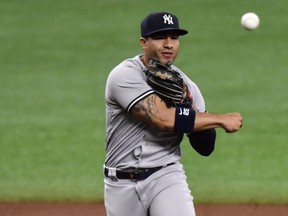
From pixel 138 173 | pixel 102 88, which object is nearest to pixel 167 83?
pixel 138 173

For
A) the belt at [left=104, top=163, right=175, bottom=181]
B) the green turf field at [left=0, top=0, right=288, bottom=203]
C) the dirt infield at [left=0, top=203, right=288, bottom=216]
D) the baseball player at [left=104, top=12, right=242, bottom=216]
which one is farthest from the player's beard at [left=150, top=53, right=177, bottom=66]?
the green turf field at [left=0, top=0, right=288, bottom=203]

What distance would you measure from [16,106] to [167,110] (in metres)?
6.53

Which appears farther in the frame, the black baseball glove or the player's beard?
the player's beard

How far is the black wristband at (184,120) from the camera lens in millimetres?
5883

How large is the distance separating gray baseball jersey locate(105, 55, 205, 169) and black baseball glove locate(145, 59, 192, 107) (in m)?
0.06

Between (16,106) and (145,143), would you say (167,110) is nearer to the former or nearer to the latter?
(145,143)

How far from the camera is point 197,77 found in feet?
42.5

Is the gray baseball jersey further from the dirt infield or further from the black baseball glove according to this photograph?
the dirt infield

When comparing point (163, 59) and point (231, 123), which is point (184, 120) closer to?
point (231, 123)

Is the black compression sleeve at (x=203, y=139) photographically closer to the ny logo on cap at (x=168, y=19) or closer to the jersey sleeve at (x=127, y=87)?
the jersey sleeve at (x=127, y=87)

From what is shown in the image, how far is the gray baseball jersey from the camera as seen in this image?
19.6 ft

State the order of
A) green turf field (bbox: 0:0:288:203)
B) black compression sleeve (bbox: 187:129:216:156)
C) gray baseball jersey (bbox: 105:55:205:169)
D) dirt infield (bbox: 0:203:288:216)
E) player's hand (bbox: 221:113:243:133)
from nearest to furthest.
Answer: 1. player's hand (bbox: 221:113:243:133)
2. gray baseball jersey (bbox: 105:55:205:169)
3. black compression sleeve (bbox: 187:129:216:156)
4. dirt infield (bbox: 0:203:288:216)
5. green turf field (bbox: 0:0:288:203)

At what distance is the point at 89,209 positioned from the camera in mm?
8898

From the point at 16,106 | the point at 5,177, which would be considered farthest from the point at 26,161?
the point at 16,106
